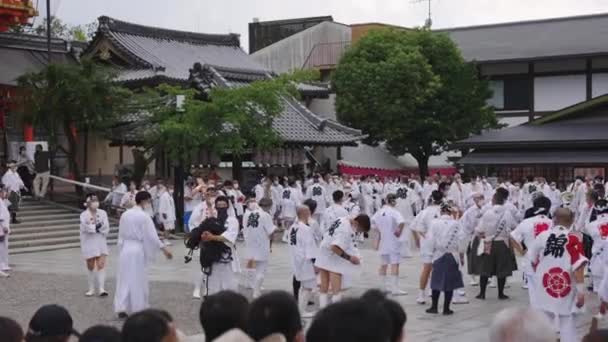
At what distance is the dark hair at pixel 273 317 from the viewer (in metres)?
4.77

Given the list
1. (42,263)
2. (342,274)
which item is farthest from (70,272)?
(342,274)

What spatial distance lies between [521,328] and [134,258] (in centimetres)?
907

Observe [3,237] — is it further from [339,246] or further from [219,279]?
[339,246]

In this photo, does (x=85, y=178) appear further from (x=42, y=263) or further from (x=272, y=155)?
(x=42, y=263)

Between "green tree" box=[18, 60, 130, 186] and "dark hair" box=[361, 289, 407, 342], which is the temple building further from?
"dark hair" box=[361, 289, 407, 342]

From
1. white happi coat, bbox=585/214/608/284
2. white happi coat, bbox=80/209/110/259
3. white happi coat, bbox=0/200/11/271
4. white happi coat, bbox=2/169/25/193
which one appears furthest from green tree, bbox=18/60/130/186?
white happi coat, bbox=585/214/608/284

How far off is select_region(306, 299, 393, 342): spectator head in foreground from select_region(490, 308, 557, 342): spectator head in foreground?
684 millimetres

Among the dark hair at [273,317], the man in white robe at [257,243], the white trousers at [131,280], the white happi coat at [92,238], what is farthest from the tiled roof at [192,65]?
the dark hair at [273,317]

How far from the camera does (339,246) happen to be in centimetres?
1245

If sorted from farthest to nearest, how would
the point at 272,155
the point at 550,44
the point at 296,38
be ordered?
the point at 296,38 → the point at 550,44 → the point at 272,155

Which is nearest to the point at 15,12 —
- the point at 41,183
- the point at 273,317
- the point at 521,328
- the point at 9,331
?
the point at 41,183

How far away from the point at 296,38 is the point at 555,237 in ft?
137

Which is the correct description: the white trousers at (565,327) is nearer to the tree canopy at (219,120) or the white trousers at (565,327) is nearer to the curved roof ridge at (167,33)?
the tree canopy at (219,120)

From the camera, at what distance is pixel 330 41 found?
5091 cm
